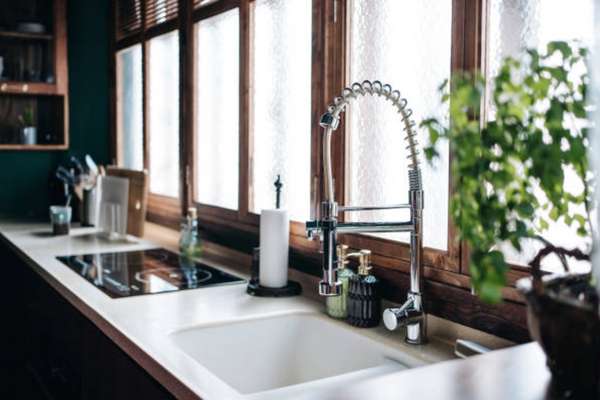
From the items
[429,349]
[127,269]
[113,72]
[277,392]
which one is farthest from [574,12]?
[113,72]

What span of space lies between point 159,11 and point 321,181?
1684mm

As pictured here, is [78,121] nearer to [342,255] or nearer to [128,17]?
[128,17]

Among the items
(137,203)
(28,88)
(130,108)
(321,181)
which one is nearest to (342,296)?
(321,181)

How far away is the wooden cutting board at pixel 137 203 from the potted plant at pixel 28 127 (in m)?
1.06

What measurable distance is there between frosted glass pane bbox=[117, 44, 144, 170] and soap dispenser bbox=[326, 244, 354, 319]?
2.15 metres

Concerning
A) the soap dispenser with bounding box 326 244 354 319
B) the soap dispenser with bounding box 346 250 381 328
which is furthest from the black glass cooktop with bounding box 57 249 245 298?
the soap dispenser with bounding box 346 250 381 328

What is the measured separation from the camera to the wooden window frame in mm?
1517

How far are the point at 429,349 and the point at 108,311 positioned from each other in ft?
2.78

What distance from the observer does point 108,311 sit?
1.84 m

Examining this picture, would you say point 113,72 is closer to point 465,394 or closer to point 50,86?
point 50,86

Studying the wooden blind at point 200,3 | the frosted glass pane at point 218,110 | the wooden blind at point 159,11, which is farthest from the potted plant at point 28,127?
the wooden blind at point 200,3

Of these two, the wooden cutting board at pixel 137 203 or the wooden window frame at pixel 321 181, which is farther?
the wooden cutting board at pixel 137 203

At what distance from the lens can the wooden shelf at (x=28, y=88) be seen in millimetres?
3738

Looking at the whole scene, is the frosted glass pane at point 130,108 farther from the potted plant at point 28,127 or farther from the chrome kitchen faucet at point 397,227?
the chrome kitchen faucet at point 397,227
